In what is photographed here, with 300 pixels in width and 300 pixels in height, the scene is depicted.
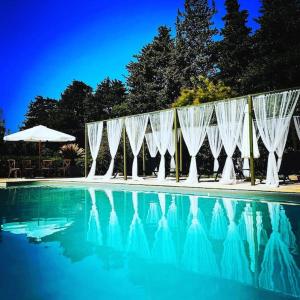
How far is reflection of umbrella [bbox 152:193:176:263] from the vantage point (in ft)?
12.3

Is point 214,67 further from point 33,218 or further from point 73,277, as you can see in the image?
point 73,277

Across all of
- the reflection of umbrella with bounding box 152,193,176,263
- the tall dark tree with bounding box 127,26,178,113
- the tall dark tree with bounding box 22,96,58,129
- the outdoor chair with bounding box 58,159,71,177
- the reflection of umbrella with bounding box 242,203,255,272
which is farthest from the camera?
the tall dark tree with bounding box 22,96,58,129

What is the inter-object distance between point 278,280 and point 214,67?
2131 cm

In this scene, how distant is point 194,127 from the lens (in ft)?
32.7

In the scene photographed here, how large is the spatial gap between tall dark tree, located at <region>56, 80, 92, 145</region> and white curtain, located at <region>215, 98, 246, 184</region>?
825 inches

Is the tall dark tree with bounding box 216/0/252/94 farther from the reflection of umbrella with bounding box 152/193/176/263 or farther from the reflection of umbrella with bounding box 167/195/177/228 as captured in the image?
the reflection of umbrella with bounding box 152/193/176/263

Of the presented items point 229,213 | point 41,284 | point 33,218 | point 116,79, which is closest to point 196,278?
point 41,284

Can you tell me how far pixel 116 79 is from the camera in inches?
1309

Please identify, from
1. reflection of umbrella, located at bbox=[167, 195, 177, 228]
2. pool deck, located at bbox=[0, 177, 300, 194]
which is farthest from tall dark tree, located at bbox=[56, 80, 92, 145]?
reflection of umbrella, located at bbox=[167, 195, 177, 228]

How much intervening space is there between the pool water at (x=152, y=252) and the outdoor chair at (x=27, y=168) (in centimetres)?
703

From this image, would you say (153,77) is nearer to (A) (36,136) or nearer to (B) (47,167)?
(B) (47,167)

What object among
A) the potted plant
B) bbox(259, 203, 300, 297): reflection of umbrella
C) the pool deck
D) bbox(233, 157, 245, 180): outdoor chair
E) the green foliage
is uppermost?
the green foliage

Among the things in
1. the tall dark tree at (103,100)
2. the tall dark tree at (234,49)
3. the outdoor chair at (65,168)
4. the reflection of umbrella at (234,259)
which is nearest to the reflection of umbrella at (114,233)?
the reflection of umbrella at (234,259)

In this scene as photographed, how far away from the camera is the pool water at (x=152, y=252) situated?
2875 millimetres
